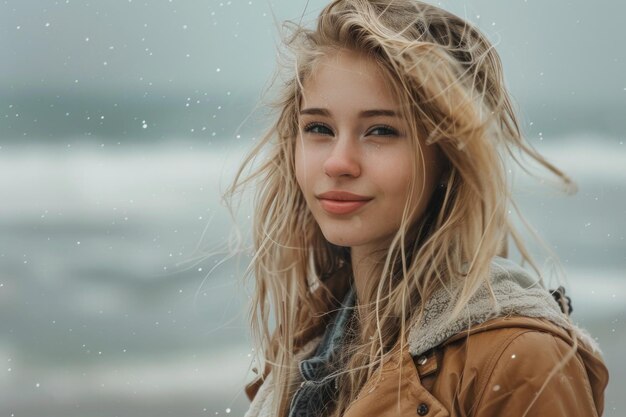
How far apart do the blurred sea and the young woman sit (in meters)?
0.72

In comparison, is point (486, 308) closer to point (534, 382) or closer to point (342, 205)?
point (534, 382)

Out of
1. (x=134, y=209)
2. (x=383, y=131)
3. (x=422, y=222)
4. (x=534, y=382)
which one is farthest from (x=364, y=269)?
(x=134, y=209)

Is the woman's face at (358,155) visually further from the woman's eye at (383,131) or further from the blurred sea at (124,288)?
the blurred sea at (124,288)

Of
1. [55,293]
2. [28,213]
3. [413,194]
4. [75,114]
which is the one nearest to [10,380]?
[55,293]

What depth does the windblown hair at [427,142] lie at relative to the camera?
100cm

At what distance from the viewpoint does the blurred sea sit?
186 centimetres

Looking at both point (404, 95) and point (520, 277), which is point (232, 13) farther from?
point (520, 277)

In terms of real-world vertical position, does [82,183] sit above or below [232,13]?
below

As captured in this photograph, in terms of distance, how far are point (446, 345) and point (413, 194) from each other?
189mm

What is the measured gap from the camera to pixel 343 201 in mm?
1061

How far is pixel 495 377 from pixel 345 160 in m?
0.31

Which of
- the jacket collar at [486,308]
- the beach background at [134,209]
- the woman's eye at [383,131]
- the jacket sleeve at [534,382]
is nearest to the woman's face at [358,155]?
the woman's eye at [383,131]

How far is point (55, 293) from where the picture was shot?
1913 millimetres

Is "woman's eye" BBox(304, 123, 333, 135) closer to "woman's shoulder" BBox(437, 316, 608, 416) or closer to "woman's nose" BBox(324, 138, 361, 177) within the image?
"woman's nose" BBox(324, 138, 361, 177)
